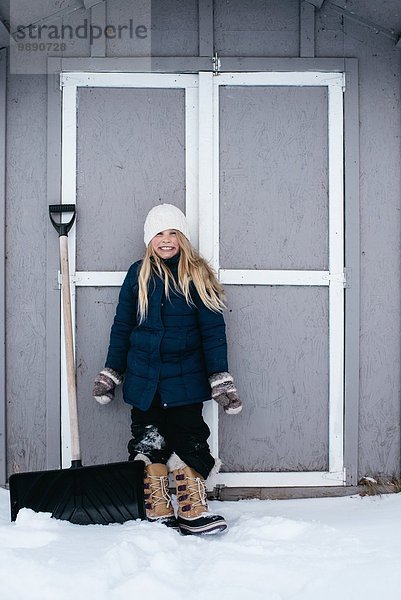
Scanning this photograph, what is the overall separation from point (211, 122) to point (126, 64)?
0.64 meters

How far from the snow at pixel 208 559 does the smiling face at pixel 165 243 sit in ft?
4.94

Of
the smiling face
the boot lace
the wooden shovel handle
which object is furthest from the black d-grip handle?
the boot lace

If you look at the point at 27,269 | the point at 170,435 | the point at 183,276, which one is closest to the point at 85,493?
the point at 170,435

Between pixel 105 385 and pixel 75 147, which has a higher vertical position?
pixel 75 147

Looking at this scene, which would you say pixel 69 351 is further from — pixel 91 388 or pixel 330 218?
pixel 330 218

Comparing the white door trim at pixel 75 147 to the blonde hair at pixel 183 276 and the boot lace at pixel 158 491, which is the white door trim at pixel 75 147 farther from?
the boot lace at pixel 158 491

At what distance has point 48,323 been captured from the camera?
4.16 m

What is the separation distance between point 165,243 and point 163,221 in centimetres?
13

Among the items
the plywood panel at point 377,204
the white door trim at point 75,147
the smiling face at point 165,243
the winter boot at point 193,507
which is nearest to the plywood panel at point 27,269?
the white door trim at point 75,147

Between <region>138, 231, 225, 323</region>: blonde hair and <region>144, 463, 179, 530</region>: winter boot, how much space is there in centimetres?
86

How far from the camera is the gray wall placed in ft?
13.6

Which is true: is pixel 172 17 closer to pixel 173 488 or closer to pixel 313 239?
pixel 313 239

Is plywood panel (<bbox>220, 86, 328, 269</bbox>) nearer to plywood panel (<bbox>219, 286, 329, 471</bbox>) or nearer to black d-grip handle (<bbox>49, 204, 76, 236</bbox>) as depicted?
plywood panel (<bbox>219, 286, 329, 471</bbox>)

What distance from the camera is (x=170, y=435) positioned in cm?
386
